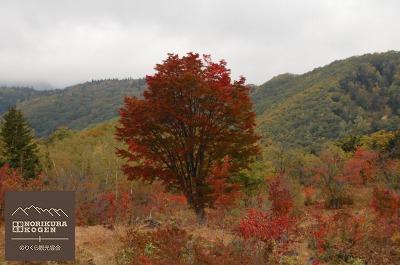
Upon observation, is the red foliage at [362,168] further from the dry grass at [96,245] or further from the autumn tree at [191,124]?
the dry grass at [96,245]

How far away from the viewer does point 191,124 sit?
14336 millimetres

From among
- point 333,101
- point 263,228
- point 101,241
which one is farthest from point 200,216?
point 333,101

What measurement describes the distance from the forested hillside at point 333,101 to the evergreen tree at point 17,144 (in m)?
44.5

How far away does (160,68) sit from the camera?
1472 centimetres

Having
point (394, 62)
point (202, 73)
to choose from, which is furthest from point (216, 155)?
point (394, 62)

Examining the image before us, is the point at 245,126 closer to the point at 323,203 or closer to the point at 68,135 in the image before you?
the point at 323,203

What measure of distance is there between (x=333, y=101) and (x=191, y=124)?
82.5m

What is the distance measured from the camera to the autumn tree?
14375mm

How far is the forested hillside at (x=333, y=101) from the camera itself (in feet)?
265

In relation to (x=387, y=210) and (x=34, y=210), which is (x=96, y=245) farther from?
(x=387, y=210)

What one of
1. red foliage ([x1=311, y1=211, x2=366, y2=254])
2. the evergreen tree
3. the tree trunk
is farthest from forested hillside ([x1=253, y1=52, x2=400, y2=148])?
the tree trunk

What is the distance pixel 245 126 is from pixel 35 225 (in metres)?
8.67

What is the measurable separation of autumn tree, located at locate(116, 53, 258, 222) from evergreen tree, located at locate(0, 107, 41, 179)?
28.1 m

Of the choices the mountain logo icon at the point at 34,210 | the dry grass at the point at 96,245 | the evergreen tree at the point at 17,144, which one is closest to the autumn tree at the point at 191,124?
the dry grass at the point at 96,245
